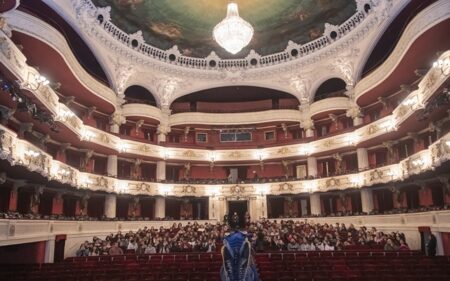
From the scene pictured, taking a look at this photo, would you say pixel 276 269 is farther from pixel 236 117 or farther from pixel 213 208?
pixel 236 117

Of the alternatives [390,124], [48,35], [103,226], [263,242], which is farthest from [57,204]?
[390,124]

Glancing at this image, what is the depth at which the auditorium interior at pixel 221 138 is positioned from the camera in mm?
11617

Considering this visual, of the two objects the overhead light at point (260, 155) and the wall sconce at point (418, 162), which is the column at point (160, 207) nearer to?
the overhead light at point (260, 155)

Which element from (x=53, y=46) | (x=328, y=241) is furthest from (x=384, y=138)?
(x=53, y=46)

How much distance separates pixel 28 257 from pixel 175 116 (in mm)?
14983

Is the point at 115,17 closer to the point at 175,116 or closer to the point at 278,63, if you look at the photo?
the point at 175,116

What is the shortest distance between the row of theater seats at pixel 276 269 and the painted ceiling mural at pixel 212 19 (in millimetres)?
16590

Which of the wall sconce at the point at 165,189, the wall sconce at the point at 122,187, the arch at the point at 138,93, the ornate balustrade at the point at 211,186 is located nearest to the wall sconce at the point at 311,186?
the ornate balustrade at the point at 211,186

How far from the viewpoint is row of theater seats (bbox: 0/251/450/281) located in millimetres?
8508

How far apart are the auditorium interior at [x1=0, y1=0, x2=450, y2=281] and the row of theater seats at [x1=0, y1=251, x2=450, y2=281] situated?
0.06 meters

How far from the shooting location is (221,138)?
28.5m

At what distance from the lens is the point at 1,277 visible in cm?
886

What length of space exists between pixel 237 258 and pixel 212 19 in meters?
21.4

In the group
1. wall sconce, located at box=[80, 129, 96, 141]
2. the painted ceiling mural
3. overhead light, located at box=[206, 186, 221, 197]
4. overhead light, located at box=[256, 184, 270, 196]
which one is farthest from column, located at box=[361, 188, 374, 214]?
wall sconce, located at box=[80, 129, 96, 141]
